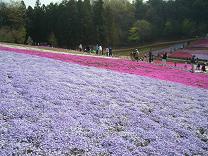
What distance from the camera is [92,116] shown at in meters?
14.3

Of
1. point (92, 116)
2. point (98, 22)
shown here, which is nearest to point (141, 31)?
point (98, 22)

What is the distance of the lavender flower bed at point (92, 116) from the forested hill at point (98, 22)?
81903 mm

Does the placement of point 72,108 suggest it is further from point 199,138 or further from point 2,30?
point 2,30

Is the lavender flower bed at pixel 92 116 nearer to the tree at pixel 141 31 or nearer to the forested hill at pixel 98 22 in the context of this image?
the forested hill at pixel 98 22

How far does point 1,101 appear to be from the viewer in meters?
13.9

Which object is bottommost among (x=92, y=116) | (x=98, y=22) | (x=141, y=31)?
(x=92, y=116)

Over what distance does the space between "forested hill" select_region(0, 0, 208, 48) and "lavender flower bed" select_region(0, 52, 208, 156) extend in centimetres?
8190

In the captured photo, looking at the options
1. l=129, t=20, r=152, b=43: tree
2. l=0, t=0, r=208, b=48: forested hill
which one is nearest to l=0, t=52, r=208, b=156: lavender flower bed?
l=0, t=0, r=208, b=48: forested hill

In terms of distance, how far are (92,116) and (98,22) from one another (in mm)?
93893

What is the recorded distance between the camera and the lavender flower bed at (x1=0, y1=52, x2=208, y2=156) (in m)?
11.4

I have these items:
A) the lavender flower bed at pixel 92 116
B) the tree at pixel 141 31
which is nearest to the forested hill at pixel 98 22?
the tree at pixel 141 31

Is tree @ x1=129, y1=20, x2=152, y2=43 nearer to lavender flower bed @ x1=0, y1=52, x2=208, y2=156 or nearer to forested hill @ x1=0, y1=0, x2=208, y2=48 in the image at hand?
forested hill @ x1=0, y1=0, x2=208, y2=48

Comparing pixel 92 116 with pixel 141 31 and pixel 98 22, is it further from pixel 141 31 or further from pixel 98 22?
pixel 141 31

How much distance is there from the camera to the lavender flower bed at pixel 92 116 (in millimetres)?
11352
